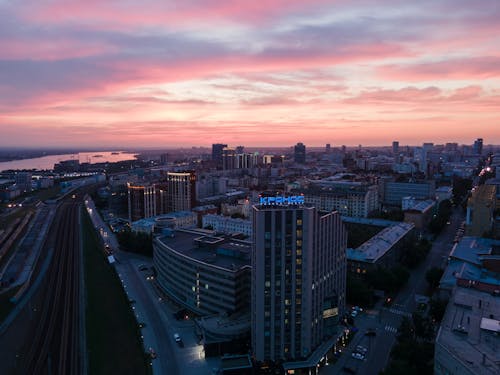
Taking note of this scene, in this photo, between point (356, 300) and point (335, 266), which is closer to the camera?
point (335, 266)

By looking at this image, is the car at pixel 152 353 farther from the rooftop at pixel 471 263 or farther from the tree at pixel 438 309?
the rooftop at pixel 471 263

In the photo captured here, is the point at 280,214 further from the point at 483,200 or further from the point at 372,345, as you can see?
the point at 483,200

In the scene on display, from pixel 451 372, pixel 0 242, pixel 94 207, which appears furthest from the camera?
pixel 94 207

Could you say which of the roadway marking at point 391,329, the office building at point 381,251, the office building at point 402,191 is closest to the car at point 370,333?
the roadway marking at point 391,329

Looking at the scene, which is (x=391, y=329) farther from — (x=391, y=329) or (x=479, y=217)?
(x=479, y=217)

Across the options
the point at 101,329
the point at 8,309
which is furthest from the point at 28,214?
the point at 101,329

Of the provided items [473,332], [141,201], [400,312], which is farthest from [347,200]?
[473,332]

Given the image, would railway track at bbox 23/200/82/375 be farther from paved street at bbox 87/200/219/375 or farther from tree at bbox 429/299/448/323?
tree at bbox 429/299/448/323
